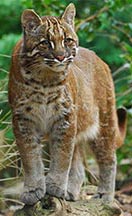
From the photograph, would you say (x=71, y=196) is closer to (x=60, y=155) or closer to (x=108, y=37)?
(x=60, y=155)

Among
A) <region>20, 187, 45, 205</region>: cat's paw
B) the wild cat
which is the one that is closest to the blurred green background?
the wild cat

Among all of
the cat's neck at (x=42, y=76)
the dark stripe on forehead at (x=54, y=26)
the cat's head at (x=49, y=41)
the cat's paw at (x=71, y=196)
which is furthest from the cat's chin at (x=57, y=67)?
the cat's paw at (x=71, y=196)

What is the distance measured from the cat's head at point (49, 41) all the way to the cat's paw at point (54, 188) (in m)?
0.85

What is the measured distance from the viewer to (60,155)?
18.5 ft

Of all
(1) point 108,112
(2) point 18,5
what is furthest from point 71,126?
(2) point 18,5

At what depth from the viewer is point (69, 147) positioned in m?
5.66

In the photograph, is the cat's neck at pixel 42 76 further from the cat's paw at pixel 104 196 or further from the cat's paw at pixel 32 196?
the cat's paw at pixel 104 196

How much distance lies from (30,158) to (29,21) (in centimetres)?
93

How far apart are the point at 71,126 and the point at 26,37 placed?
2.33ft

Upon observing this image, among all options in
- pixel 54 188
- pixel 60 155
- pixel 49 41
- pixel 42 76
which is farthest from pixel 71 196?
pixel 49 41

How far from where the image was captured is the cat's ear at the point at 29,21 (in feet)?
17.5

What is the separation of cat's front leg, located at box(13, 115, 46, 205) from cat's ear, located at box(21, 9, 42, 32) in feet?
1.96

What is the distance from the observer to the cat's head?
5.15 metres

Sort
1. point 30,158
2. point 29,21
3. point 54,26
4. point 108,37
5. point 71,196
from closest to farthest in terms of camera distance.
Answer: point 54,26 → point 29,21 → point 30,158 → point 71,196 → point 108,37
